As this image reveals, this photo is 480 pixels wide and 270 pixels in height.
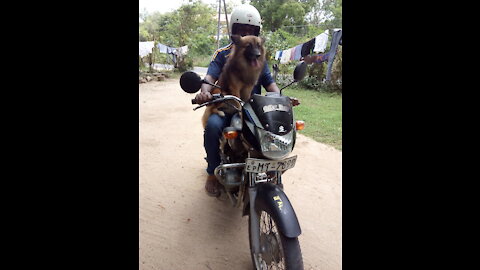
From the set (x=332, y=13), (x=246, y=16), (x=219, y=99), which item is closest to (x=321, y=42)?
(x=332, y=13)

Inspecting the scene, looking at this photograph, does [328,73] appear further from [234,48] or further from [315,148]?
[234,48]

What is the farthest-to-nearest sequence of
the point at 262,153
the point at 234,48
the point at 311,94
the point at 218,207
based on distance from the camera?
the point at 311,94 → the point at 218,207 → the point at 234,48 → the point at 262,153

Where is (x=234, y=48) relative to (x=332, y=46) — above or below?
below

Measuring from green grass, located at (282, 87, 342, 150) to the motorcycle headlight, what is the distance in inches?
146

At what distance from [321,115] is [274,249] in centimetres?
650

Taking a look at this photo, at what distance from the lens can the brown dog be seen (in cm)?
259

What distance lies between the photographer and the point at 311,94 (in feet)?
39.2


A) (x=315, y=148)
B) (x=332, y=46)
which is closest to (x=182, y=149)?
A: (x=315, y=148)

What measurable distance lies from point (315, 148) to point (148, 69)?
14.2 metres

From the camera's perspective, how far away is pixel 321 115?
802cm

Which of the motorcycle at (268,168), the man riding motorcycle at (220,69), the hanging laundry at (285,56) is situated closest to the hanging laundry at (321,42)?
the hanging laundry at (285,56)

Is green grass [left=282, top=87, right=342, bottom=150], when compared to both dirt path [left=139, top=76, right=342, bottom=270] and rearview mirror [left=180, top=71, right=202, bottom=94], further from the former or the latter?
rearview mirror [left=180, top=71, right=202, bottom=94]

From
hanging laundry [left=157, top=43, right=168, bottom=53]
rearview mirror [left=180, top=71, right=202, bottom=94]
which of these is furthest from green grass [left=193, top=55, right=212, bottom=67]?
rearview mirror [left=180, top=71, right=202, bottom=94]

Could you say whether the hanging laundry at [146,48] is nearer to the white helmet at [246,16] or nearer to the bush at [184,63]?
the bush at [184,63]
